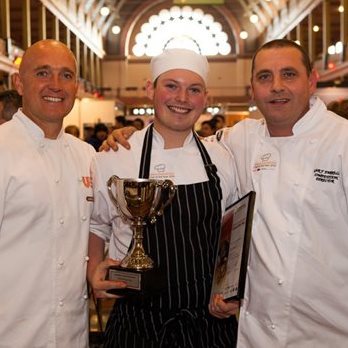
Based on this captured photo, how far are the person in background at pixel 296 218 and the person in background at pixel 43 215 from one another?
75 centimetres

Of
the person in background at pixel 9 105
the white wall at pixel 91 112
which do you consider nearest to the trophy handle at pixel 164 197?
the person in background at pixel 9 105

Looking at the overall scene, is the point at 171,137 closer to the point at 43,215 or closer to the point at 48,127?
the point at 48,127

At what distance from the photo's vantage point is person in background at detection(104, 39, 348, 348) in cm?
224

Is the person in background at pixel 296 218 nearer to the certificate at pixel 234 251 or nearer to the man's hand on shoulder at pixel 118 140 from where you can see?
the certificate at pixel 234 251

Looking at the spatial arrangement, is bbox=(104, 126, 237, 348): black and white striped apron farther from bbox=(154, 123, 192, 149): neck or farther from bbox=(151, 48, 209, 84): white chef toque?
bbox=(151, 48, 209, 84): white chef toque

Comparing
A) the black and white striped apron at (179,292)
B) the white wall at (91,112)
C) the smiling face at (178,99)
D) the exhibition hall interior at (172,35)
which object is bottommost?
the black and white striped apron at (179,292)

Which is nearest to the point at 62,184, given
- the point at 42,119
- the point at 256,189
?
the point at 42,119

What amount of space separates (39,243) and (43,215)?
114mm

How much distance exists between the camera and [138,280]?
2164 millimetres

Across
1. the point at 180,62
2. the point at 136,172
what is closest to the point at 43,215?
the point at 136,172

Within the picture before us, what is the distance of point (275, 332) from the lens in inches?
90.3

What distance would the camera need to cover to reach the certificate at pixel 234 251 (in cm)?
208

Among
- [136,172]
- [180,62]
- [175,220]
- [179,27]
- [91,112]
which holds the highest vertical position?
[179,27]

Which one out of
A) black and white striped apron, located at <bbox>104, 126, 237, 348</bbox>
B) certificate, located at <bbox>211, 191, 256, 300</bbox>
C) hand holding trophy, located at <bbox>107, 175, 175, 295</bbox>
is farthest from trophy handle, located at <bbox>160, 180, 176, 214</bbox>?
certificate, located at <bbox>211, 191, 256, 300</bbox>
